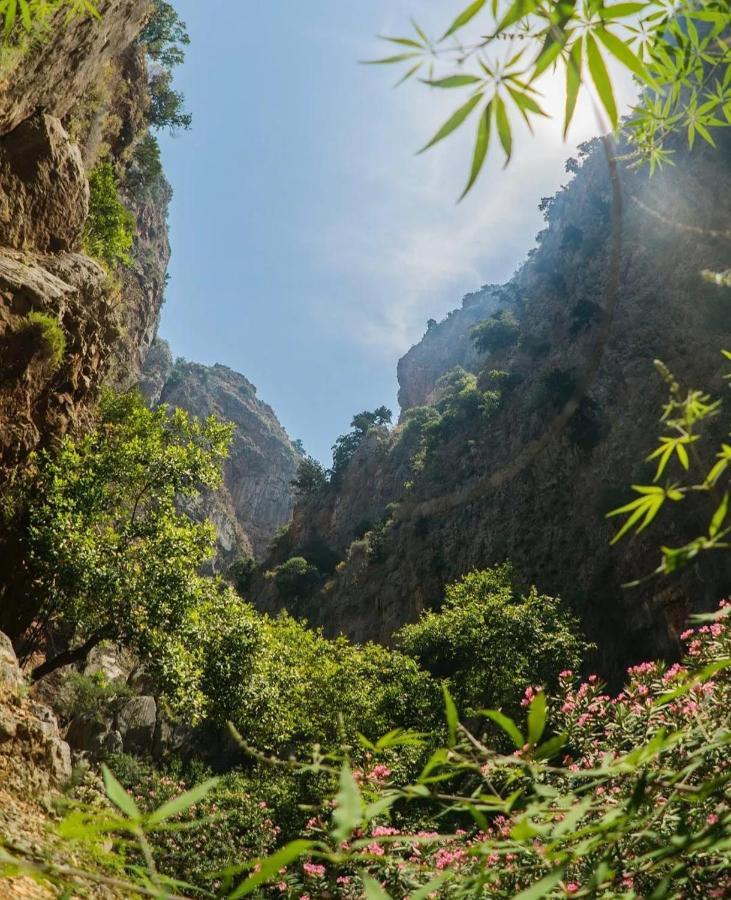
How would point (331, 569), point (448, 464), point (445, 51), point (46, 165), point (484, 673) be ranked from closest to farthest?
point (445, 51), point (46, 165), point (484, 673), point (448, 464), point (331, 569)

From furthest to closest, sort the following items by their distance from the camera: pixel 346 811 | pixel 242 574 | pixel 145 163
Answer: pixel 242 574 < pixel 145 163 < pixel 346 811

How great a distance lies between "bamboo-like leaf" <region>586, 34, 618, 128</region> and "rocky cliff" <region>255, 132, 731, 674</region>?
25.9m

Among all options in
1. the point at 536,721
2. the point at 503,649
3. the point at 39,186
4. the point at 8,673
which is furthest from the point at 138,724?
the point at 536,721

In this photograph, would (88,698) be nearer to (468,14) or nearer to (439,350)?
(468,14)

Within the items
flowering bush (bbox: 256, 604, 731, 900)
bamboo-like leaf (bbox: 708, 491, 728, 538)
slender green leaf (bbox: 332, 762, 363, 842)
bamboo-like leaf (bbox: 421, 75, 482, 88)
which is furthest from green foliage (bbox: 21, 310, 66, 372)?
bamboo-like leaf (bbox: 708, 491, 728, 538)

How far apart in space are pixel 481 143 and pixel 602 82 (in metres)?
0.27

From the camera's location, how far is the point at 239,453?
95.6m

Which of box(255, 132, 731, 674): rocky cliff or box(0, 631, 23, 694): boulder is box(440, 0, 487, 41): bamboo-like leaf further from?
box(255, 132, 731, 674): rocky cliff

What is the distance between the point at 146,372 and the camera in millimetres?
75125

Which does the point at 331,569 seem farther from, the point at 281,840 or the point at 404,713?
the point at 281,840

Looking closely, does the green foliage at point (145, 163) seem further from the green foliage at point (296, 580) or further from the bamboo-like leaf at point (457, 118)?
the green foliage at point (296, 580)

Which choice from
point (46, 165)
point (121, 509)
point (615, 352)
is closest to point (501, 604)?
point (121, 509)

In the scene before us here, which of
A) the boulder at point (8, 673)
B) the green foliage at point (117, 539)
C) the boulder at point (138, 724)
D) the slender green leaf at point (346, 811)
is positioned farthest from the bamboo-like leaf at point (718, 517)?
the boulder at point (138, 724)

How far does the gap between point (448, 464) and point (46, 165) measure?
3602 centimetres
